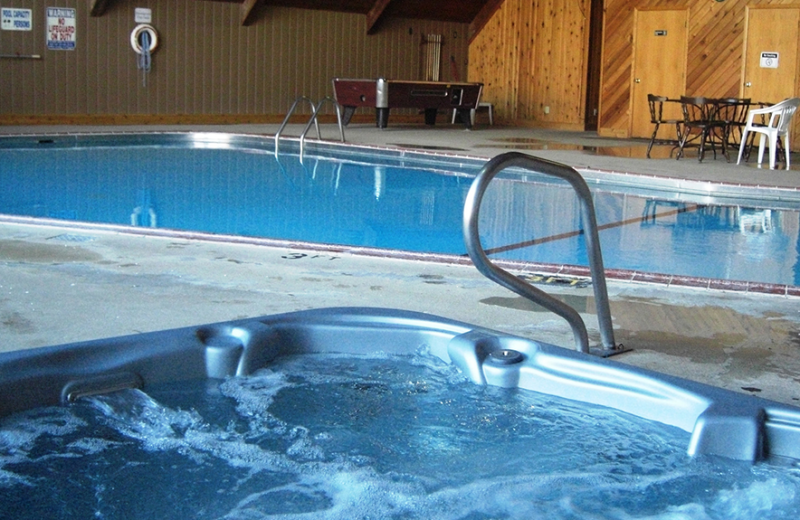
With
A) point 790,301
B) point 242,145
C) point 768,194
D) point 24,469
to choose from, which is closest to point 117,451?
point 24,469

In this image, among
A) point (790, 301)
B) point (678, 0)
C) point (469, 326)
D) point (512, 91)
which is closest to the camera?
point (469, 326)

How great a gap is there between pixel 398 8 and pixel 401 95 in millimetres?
3091

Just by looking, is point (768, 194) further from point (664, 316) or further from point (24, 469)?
point (24, 469)

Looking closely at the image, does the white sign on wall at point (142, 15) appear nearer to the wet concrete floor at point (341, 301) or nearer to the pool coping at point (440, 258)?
the pool coping at point (440, 258)

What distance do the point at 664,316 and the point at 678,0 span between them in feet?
32.7

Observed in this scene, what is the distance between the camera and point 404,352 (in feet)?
8.81

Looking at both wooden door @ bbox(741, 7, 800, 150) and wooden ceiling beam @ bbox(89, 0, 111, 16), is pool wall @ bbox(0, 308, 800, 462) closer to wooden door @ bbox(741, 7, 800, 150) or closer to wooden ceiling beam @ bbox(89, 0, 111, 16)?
wooden door @ bbox(741, 7, 800, 150)

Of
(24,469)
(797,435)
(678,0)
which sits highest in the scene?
(678,0)

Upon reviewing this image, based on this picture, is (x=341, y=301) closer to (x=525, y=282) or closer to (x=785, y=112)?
(x=525, y=282)

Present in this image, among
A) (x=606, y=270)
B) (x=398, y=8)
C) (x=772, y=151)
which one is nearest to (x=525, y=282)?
(x=606, y=270)

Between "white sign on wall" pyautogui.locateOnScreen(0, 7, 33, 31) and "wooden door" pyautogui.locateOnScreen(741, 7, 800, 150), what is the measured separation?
8.98 meters

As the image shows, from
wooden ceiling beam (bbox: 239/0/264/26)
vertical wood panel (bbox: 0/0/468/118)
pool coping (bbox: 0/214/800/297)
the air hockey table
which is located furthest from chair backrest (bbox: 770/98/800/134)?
vertical wood panel (bbox: 0/0/468/118)

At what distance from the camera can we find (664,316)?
3.13 metres

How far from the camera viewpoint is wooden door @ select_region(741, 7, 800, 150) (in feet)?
36.0
